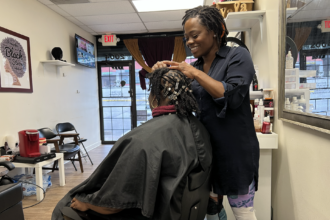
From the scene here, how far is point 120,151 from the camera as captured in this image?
2.97 feet

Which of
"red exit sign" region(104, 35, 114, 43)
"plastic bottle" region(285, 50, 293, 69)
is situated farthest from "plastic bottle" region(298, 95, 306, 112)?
"red exit sign" region(104, 35, 114, 43)

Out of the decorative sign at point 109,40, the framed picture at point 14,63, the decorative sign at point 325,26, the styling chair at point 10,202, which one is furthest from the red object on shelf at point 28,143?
the decorative sign at point 109,40

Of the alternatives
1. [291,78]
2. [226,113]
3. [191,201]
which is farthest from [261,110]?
[191,201]

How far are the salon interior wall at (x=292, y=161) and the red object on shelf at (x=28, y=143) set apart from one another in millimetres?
2512

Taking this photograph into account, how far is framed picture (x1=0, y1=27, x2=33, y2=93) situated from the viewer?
267 centimetres

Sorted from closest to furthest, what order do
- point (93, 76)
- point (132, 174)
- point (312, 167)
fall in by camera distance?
point (132, 174) → point (312, 167) → point (93, 76)

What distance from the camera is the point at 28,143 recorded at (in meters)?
2.55

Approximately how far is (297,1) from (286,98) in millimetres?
580

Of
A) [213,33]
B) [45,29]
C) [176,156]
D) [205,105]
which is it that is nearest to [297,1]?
[213,33]

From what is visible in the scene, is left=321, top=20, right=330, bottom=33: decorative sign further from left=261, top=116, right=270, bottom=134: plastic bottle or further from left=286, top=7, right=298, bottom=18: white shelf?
left=261, top=116, right=270, bottom=134: plastic bottle

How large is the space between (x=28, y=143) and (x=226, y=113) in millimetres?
2430

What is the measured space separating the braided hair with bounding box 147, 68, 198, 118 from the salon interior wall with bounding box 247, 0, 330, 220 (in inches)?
27.6

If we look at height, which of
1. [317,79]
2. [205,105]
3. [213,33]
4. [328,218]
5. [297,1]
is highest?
[297,1]

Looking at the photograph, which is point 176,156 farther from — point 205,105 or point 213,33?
point 213,33
